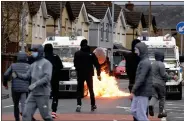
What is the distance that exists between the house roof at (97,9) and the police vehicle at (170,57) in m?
42.3

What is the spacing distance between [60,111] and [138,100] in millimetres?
6493

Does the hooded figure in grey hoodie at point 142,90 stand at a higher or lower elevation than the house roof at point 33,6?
lower

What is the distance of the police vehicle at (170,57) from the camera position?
956 inches

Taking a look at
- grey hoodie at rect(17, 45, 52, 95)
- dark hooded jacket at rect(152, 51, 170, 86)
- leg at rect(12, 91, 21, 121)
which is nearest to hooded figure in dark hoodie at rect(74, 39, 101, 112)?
dark hooded jacket at rect(152, 51, 170, 86)

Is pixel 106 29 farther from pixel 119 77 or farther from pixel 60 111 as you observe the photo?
pixel 60 111

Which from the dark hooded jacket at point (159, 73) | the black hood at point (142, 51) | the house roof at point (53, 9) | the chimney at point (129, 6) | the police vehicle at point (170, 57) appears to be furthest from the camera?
the chimney at point (129, 6)

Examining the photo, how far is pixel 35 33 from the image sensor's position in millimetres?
52344

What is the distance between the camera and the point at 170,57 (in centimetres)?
2530

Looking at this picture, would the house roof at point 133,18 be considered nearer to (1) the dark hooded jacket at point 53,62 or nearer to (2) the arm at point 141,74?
(1) the dark hooded jacket at point 53,62

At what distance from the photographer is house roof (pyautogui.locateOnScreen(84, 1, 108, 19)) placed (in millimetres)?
68519

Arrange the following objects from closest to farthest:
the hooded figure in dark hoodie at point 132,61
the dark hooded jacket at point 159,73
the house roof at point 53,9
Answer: the hooded figure in dark hoodie at point 132,61 → the dark hooded jacket at point 159,73 → the house roof at point 53,9

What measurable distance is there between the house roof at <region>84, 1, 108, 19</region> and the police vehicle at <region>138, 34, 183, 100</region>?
42295 millimetres

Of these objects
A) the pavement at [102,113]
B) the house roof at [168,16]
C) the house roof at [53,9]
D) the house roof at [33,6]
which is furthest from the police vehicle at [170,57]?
the house roof at [168,16]

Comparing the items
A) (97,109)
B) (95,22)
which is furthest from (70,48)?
(95,22)
